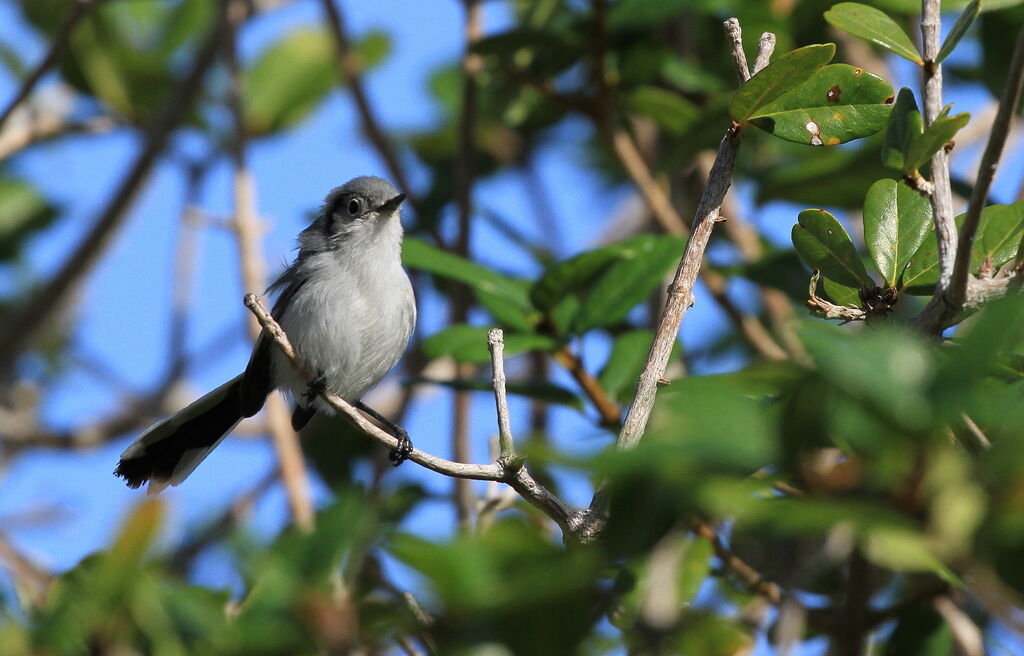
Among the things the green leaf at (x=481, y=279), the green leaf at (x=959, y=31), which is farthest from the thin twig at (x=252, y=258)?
the green leaf at (x=959, y=31)

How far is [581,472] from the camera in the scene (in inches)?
33.6

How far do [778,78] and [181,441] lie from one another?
7.68ft

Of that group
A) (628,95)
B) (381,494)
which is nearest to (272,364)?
(381,494)

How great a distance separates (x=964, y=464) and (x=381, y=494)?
2489 mm

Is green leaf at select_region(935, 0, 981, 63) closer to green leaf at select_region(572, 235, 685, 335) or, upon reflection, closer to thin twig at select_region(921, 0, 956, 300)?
thin twig at select_region(921, 0, 956, 300)

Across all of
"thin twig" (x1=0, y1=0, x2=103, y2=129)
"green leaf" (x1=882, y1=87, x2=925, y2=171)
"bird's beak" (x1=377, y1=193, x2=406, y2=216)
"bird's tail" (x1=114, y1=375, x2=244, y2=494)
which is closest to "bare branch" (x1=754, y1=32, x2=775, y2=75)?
"green leaf" (x1=882, y1=87, x2=925, y2=171)

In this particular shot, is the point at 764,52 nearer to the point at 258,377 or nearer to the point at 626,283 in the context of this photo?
the point at 626,283

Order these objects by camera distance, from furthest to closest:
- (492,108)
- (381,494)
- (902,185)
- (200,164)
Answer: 1. (200,164)
2. (492,108)
3. (381,494)
4. (902,185)

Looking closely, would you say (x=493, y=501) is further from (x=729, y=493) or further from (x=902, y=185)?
(x=729, y=493)

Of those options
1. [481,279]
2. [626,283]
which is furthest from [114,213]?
[626,283]

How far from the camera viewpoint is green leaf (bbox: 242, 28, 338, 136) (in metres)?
4.58

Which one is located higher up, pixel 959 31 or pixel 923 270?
pixel 959 31

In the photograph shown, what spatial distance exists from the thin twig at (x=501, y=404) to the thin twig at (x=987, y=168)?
0.69 m

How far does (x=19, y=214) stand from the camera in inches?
171
